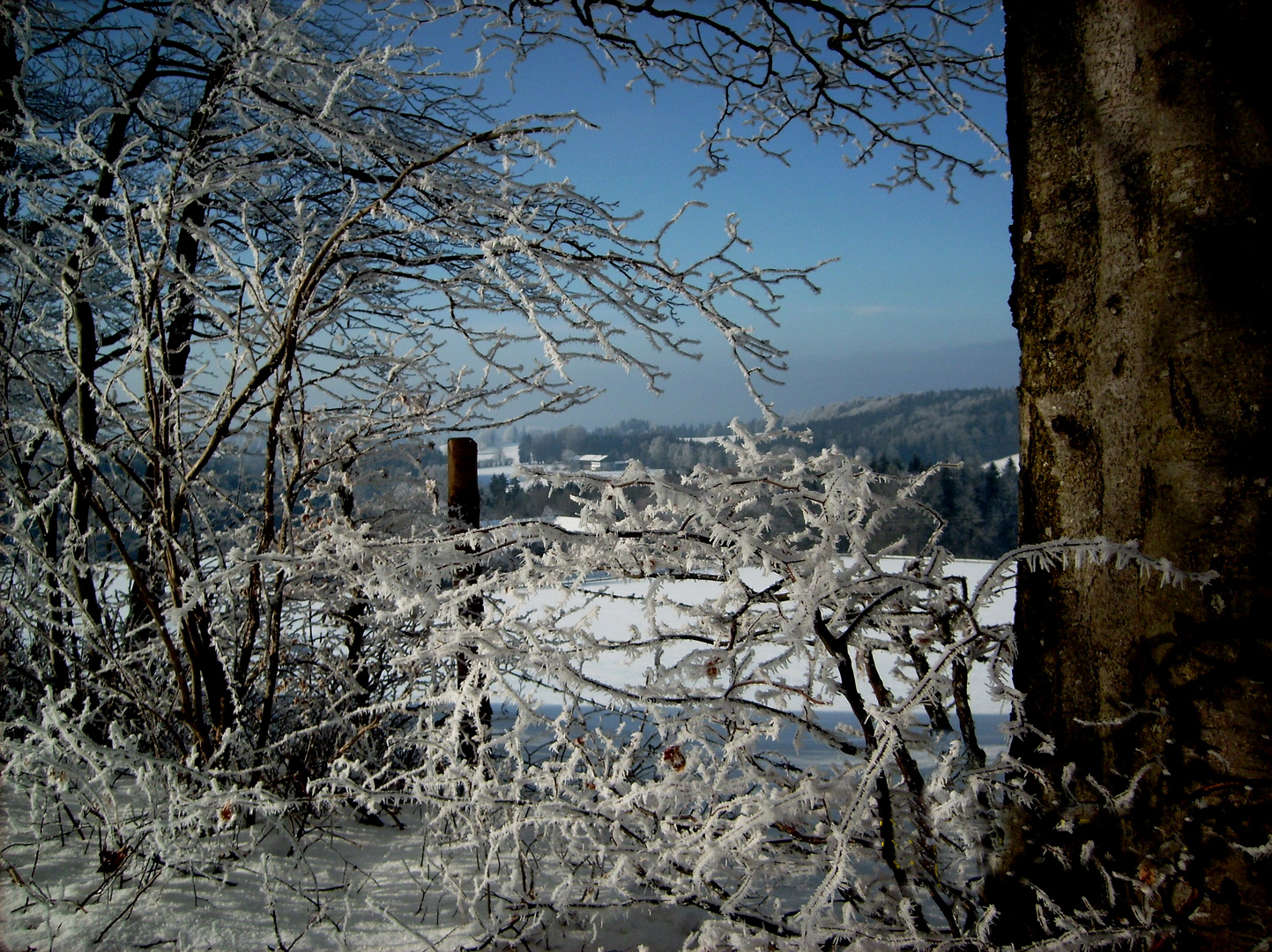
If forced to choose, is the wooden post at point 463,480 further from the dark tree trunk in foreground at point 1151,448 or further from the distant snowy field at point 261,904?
the dark tree trunk in foreground at point 1151,448

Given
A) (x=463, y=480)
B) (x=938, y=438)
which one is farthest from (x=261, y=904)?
(x=938, y=438)

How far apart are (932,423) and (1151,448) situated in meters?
67.3

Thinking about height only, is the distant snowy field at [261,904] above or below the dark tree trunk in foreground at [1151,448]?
below

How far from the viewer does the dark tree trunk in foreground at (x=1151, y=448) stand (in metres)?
0.94

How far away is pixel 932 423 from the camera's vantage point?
2446 inches

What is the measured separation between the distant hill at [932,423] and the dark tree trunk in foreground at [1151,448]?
52334mm

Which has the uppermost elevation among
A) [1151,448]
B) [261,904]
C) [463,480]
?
[1151,448]

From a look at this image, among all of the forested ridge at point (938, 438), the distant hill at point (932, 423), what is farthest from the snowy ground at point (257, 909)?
the distant hill at point (932, 423)

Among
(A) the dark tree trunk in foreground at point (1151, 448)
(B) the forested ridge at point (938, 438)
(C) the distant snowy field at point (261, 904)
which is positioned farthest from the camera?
(B) the forested ridge at point (938, 438)

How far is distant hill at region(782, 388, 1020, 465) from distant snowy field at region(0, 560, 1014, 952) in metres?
51.8

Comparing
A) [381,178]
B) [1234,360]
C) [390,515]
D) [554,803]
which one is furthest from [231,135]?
[1234,360]

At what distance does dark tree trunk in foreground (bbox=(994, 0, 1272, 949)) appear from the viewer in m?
0.94

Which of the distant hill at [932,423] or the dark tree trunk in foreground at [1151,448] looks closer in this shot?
the dark tree trunk in foreground at [1151,448]

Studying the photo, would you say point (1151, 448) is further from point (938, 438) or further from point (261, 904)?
point (938, 438)
